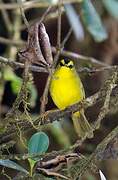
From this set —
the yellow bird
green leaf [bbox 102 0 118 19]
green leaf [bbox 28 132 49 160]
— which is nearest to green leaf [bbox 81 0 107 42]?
green leaf [bbox 102 0 118 19]

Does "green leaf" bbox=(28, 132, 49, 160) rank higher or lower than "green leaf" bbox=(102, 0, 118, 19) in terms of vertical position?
lower

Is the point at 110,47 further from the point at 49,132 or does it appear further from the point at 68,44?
the point at 49,132

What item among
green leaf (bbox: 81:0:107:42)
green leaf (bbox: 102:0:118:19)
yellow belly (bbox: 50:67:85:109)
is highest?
green leaf (bbox: 81:0:107:42)

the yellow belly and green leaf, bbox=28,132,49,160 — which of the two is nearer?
green leaf, bbox=28,132,49,160

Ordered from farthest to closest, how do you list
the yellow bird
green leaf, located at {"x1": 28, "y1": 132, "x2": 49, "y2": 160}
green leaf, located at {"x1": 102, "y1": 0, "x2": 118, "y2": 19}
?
1. the yellow bird
2. green leaf, located at {"x1": 28, "y1": 132, "x2": 49, "y2": 160}
3. green leaf, located at {"x1": 102, "y1": 0, "x2": 118, "y2": 19}

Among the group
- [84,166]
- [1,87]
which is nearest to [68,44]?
[1,87]

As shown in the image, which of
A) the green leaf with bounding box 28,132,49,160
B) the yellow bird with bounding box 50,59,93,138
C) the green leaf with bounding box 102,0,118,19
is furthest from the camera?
the yellow bird with bounding box 50,59,93,138

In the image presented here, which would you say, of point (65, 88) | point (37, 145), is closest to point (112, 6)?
point (37, 145)

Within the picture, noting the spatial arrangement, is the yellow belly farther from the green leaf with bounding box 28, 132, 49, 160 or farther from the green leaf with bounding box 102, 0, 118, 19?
the green leaf with bounding box 102, 0, 118, 19

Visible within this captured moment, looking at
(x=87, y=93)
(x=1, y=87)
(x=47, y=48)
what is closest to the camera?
(x=47, y=48)
